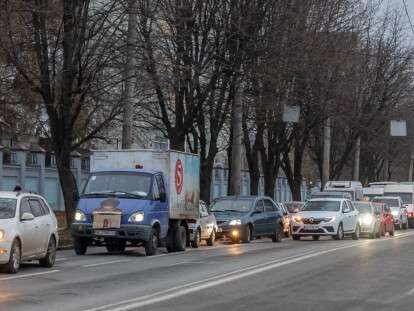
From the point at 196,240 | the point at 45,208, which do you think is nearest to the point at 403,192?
the point at 196,240

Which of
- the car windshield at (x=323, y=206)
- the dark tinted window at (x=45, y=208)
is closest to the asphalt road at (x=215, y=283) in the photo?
the dark tinted window at (x=45, y=208)

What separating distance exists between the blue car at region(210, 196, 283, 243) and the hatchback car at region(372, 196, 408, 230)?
17144 mm

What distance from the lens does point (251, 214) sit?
28.3 metres

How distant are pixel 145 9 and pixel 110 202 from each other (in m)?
9.01

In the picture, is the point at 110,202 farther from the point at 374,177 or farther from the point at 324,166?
the point at 374,177

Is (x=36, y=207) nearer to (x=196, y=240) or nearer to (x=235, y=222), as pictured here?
(x=196, y=240)

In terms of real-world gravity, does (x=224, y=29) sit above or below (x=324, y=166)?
above

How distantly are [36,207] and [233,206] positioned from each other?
12.7m

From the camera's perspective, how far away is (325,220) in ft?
100.0

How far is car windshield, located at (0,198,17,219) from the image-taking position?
51.7 ft

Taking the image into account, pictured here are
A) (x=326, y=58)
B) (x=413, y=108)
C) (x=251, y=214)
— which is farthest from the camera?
(x=413, y=108)

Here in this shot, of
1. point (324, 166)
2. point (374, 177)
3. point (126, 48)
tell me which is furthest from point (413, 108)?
point (126, 48)

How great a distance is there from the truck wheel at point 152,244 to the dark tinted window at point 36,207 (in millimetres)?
3780

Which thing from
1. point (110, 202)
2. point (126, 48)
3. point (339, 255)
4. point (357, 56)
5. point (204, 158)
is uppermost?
point (357, 56)
